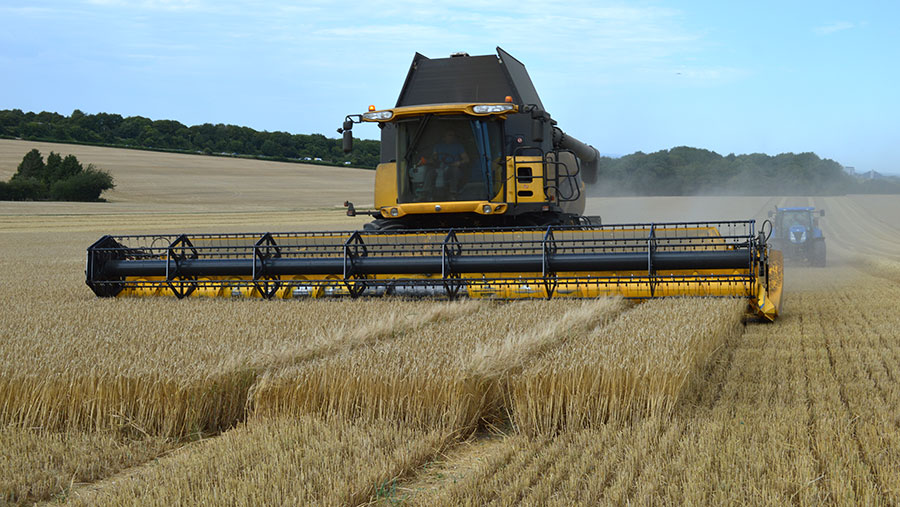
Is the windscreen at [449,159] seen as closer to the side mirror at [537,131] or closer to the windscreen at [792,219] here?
the side mirror at [537,131]

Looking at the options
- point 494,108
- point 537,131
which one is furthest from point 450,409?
point 494,108

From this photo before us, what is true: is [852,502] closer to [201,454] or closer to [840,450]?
[840,450]

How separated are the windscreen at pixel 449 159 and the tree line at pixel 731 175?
21843 mm

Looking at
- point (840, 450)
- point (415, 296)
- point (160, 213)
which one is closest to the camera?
point (840, 450)

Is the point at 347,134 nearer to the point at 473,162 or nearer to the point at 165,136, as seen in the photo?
the point at 473,162

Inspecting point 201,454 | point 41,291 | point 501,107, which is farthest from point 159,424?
→ point 41,291

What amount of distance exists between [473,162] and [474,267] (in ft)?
5.29

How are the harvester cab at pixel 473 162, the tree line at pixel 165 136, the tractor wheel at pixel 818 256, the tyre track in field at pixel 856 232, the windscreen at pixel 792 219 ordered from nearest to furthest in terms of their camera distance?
the harvester cab at pixel 473 162 → the tractor wheel at pixel 818 256 → the windscreen at pixel 792 219 → the tyre track in field at pixel 856 232 → the tree line at pixel 165 136

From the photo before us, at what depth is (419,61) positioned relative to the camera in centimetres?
1028

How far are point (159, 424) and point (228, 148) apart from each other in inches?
2448

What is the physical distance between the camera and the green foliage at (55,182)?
43.1 meters

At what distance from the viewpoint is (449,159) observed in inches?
362

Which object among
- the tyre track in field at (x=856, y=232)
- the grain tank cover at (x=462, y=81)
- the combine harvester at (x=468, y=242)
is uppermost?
the grain tank cover at (x=462, y=81)

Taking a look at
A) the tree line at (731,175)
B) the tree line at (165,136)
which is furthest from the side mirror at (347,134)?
the tree line at (165,136)
